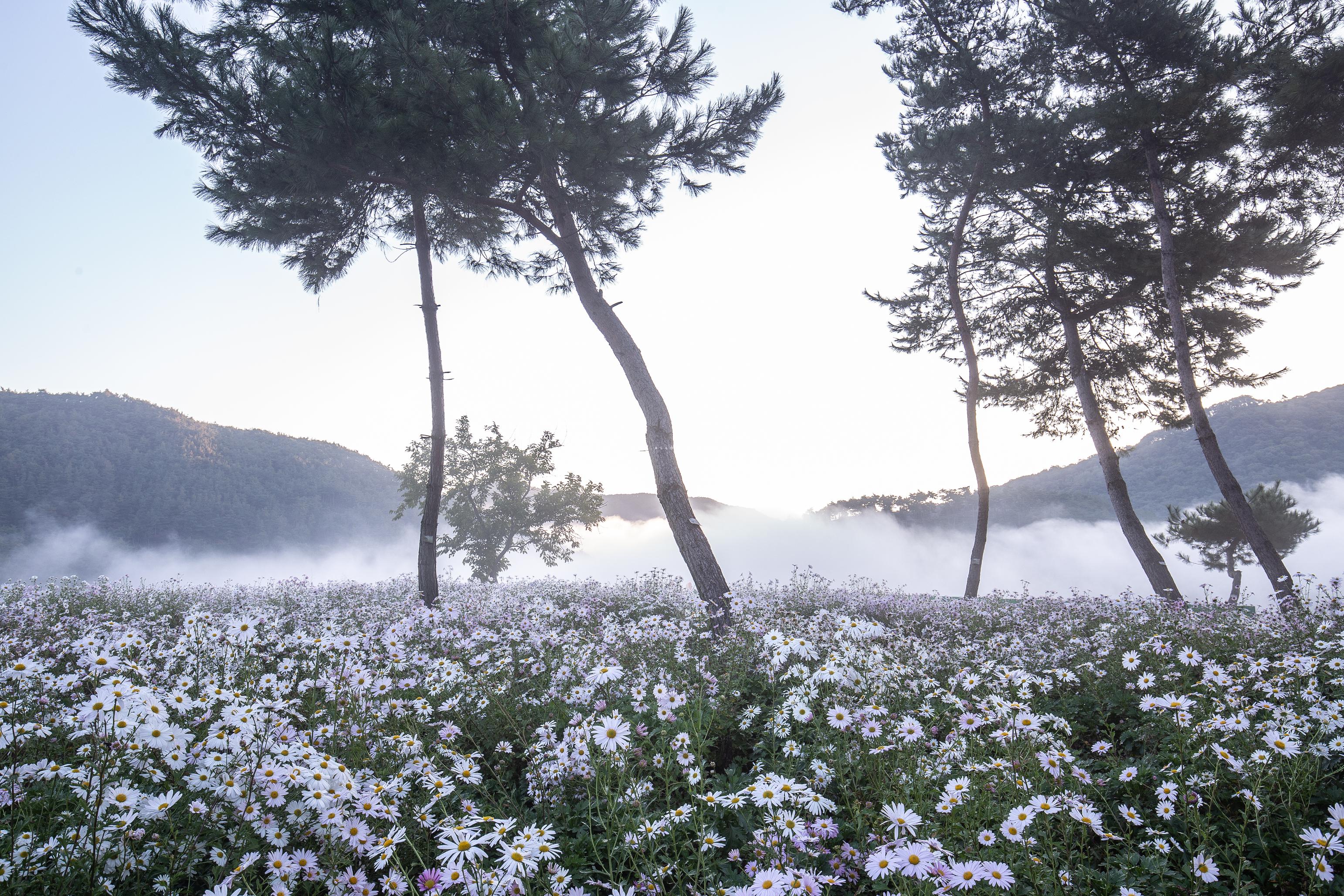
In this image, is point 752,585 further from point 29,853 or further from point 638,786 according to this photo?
point 29,853

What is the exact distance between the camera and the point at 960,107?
13.8 meters

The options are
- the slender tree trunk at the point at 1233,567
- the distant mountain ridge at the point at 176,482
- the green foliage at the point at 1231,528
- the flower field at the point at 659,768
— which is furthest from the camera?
the distant mountain ridge at the point at 176,482

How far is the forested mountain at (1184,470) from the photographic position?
66.4m

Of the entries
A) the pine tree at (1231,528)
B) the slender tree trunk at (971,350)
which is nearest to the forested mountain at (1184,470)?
the pine tree at (1231,528)

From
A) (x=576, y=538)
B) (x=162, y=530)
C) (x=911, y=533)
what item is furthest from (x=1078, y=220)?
(x=162, y=530)

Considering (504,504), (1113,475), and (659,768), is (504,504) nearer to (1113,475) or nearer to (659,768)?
(1113,475)

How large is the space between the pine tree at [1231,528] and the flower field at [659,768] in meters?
23.9

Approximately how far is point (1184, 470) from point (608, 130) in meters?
85.2

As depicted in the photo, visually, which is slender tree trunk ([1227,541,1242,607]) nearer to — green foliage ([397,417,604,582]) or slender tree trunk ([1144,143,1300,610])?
slender tree trunk ([1144,143,1300,610])

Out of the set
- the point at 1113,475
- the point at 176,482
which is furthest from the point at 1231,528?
the point at 176,482

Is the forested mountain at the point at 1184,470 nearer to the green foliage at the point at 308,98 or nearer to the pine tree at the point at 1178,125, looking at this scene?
the pine tree at the point at 1178,125

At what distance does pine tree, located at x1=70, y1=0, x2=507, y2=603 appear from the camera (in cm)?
809

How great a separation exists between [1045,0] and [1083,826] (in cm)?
1500

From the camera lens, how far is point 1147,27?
35.3 ft
